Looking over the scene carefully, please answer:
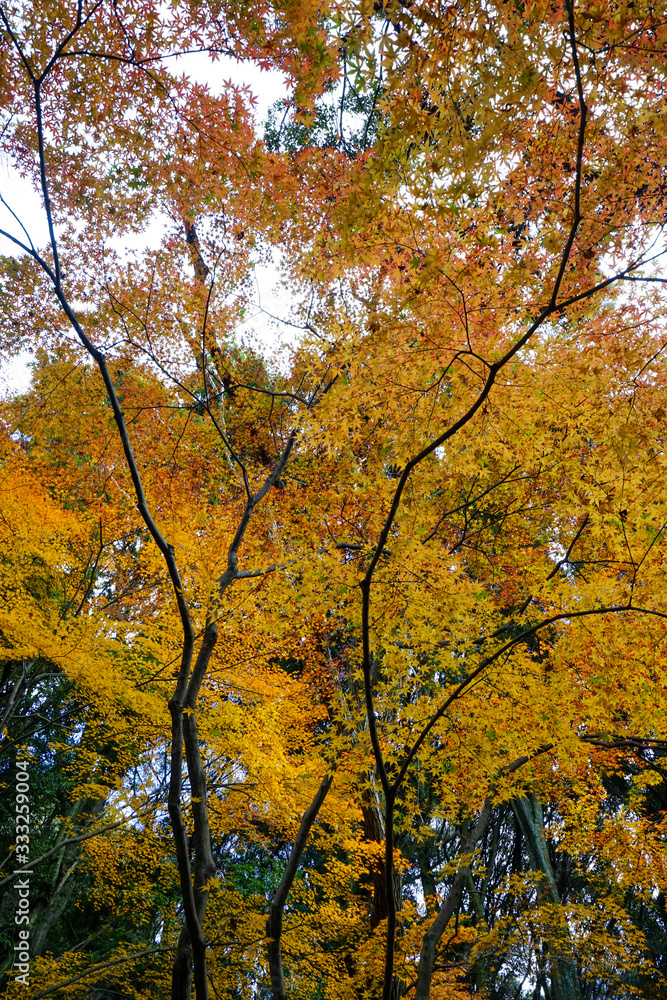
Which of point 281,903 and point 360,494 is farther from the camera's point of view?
point 360,494

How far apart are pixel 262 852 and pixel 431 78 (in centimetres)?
1512

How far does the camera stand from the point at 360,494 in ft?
21.4

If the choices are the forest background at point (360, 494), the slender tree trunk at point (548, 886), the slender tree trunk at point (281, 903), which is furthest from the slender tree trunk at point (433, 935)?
the slender tree trunk at point (548, 886)

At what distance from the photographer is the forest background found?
3029 millimetres

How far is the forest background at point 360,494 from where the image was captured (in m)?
3.03

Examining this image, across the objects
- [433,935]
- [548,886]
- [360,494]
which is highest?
[360,494]

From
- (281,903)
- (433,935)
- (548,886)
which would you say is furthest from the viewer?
(548,886)

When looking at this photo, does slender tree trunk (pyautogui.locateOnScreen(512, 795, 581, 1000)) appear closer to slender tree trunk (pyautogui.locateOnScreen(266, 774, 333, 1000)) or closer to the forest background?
the forest background

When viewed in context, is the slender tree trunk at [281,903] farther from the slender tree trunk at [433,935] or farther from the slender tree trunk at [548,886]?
the slender tree trunk at [548,886]

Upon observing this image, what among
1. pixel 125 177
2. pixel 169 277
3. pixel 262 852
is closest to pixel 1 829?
pixel 262 852

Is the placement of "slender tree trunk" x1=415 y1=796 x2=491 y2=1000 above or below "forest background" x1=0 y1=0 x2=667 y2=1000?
below

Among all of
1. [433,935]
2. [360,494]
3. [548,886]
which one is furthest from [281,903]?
[548,886]

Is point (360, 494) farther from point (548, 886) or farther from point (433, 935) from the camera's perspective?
point (548, 886)

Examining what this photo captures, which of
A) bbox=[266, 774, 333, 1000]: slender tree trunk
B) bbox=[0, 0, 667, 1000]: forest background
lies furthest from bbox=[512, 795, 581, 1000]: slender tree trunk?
bbox=[266, 774, 333, 1000]: slender tree trunk
